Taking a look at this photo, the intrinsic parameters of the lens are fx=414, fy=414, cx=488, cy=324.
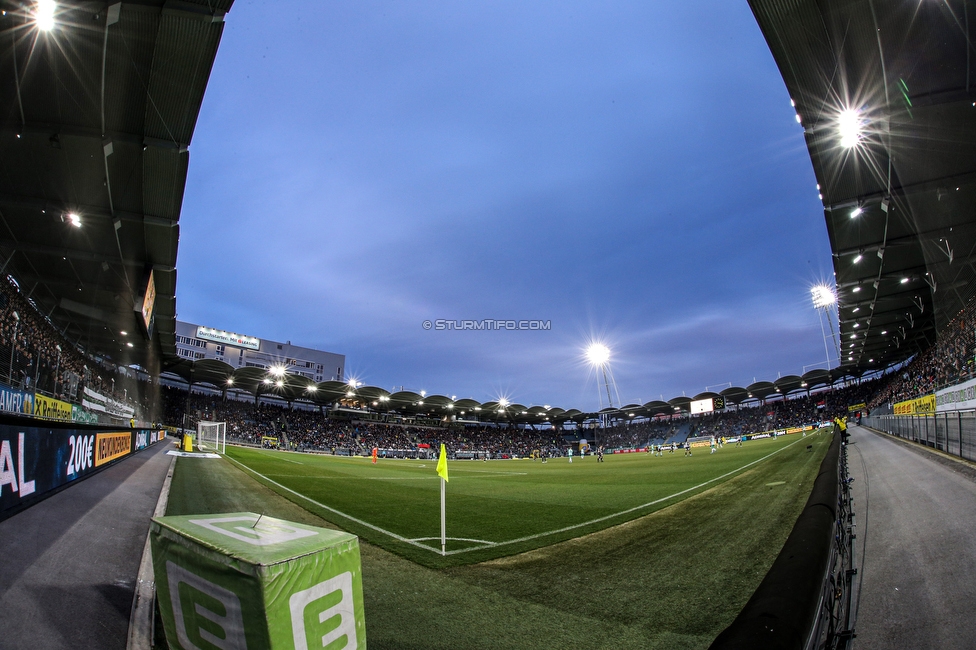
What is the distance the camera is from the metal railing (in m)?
10.8

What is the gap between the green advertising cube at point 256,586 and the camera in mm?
2105

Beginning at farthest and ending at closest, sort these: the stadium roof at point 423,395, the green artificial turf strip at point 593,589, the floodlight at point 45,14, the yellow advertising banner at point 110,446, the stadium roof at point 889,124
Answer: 1. the stadium roof at point 423,395
2. the yellow advertising banner at point 110,446
3. the stadium roof at point 889,124
4. the floodlight at point 45,14
5. the green artificial turf strip at point 593,589

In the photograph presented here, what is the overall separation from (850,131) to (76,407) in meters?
30.0

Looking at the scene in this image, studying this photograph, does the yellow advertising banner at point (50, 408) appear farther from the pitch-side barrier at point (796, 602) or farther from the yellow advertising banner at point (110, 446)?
the pitch-side barrier at point (796, 602)

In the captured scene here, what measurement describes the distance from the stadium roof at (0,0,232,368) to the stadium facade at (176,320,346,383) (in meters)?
46.4

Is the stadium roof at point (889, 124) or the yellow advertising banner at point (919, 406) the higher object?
the stadium roof at point (889, 124)

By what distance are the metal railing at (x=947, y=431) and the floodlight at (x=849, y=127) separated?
8654 millimetres

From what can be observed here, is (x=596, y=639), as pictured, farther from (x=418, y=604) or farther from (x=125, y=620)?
(x=125, y=620)

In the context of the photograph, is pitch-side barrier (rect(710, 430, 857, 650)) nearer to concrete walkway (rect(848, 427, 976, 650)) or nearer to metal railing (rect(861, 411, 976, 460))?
concrete walkway (rect(848, 427, 976, 650))

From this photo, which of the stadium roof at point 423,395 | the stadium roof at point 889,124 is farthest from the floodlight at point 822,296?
the stadium roof at point 889,124

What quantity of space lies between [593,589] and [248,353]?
85.1 m

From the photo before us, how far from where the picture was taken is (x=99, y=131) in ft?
37.2

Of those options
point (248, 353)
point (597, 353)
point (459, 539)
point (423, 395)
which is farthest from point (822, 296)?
point (248, 353)

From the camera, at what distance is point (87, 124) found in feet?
36.7
